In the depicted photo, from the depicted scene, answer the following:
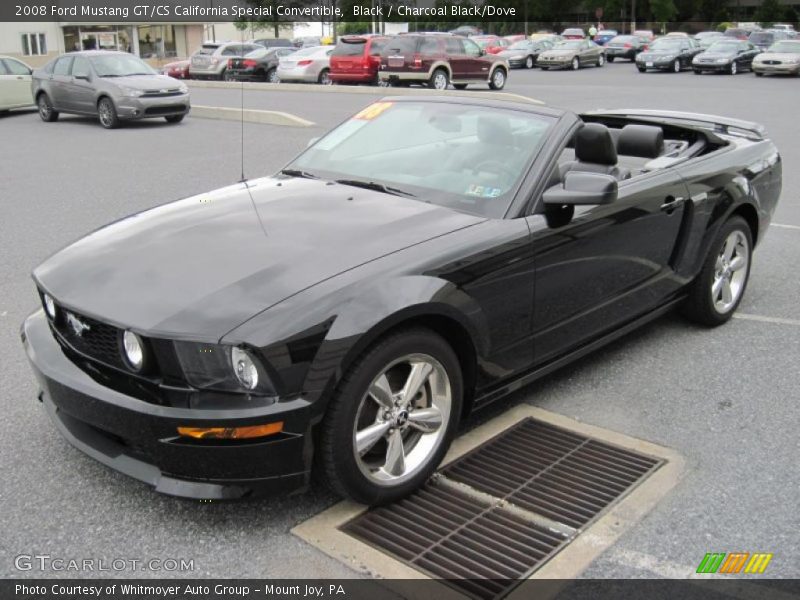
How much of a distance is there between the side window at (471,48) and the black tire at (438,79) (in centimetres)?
100

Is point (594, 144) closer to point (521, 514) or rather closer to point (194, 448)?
point (521, 514)

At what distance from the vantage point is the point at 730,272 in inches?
219

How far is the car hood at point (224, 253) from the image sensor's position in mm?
3115

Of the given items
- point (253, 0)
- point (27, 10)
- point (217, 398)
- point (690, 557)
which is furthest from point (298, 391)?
point (27, 10)

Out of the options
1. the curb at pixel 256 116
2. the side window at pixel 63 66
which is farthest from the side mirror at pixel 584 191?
the side window at pixel 63 66

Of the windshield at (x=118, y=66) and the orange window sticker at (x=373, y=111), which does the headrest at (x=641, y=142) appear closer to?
the orange window sticker at (x=373, y=111)

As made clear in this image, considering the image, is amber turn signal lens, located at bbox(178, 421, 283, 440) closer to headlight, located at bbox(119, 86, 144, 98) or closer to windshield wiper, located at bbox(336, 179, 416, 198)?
→ windshield wiper, located at bbox(336, 179, 416, 198)

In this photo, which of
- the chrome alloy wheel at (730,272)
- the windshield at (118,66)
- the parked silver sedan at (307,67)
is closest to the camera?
the chrome alloy wheel at (730,272)

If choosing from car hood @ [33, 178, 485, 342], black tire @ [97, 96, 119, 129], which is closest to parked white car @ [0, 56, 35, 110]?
black tire @ [97, 96, 119, 129]

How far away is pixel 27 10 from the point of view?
5384 cm

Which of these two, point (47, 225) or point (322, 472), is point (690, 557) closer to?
point (322, 472)

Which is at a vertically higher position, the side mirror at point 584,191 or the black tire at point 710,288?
the side mirror at point 584,191

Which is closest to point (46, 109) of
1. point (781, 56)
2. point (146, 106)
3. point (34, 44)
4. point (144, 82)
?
point (144, 82)

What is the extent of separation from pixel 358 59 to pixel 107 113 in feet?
39.3
